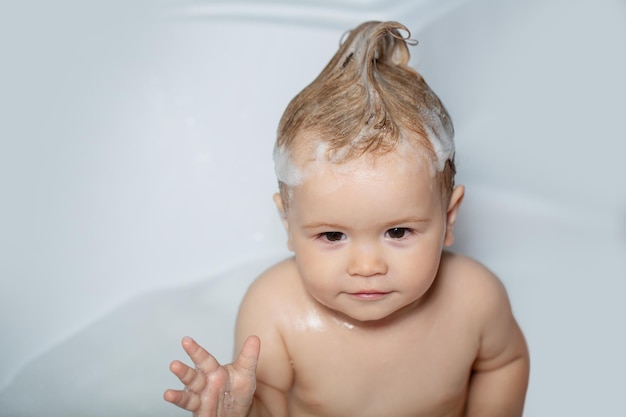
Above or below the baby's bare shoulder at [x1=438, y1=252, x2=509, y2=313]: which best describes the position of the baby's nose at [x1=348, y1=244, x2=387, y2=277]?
above

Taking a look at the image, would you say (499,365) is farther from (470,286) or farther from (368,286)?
(368,286)

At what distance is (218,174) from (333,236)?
790mm

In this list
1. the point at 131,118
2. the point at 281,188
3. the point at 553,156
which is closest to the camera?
the point at 281,188

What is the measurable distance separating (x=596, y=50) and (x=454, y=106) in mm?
291

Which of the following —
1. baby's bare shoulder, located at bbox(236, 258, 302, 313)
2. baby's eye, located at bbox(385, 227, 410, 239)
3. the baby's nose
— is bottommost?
baby's bare shoulder, located at bbox(236, 258, 302, 313)

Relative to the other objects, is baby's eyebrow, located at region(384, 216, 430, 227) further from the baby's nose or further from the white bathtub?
the white bathtub

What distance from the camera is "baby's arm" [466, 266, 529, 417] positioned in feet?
4.13

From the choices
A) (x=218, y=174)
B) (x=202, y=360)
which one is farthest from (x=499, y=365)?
(x=218, y=174)

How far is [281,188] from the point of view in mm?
1118

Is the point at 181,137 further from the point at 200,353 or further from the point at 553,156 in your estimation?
the point at 200,353

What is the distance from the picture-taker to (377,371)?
1211mm

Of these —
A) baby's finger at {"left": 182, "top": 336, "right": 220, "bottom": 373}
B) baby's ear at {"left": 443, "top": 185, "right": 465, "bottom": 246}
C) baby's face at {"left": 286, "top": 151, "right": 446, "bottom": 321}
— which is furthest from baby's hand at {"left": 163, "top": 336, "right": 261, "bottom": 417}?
baby's ear at {"left": 443, "top": 185, "right": 465, "bottom": 246}

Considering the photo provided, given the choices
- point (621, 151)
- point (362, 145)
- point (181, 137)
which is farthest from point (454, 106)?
Result: point (362, 145)

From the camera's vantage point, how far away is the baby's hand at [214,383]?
0.98 meters
